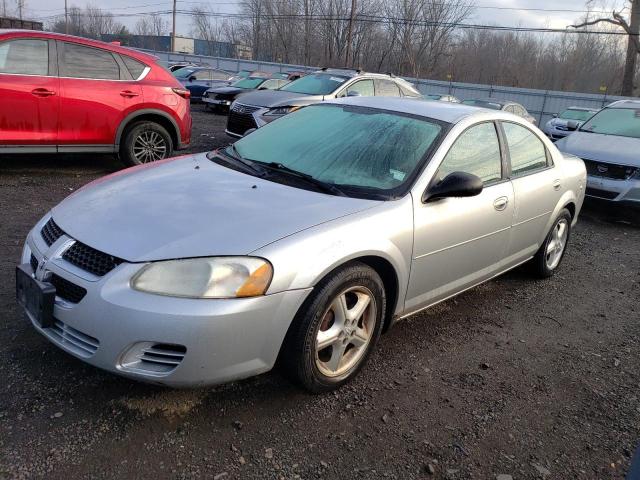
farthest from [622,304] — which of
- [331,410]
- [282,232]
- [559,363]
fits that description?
[282,232]

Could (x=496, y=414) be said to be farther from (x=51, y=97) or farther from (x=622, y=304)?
(x=51, y=97)

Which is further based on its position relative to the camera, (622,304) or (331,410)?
(622,304)

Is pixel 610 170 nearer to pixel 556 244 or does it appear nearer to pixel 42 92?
pixel 556 244

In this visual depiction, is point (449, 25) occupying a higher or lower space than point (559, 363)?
higher

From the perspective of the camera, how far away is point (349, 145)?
3.56 m

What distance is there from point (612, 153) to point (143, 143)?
6592 millimetres

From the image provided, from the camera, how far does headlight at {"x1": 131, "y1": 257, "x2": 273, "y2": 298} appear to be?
2.37 metres

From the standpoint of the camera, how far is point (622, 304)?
477cm

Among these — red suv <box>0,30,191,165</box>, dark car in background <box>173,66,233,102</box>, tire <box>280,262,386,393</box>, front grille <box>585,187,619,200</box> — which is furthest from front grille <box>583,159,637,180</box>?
dark car in background <box>173,66,233,102</box>

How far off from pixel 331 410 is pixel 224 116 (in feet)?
52.4

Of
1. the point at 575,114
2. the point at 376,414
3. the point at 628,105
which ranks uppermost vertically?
the point at 628,105

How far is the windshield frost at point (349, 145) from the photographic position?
131 inches

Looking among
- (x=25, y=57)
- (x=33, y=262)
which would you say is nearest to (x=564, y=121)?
(x=25, y=57)

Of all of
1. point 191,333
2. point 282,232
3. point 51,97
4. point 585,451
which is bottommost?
point 585,451
